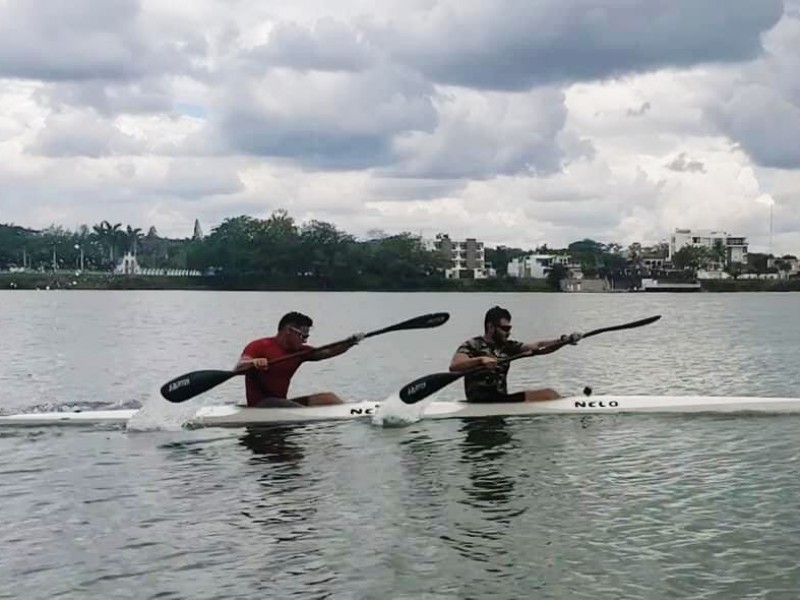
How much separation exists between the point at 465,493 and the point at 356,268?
17057 cm

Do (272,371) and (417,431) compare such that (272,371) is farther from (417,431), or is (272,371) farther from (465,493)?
(465,493)

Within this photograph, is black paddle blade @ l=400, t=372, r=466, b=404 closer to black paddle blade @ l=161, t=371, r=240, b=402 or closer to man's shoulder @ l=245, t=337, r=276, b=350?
man's shoulder @ l=245, t=337, r=276, b=350

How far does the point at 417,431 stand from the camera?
20.7 metres

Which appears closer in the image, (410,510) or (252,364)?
(410,510)

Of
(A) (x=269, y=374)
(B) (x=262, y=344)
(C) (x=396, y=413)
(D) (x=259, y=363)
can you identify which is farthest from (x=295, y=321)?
(C) (x=396, y=413)

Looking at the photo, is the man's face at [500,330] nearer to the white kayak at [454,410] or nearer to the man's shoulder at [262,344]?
the white kayak at [454,410]

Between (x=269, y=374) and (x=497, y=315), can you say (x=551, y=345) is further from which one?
(x=269, y=374)

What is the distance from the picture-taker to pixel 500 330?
66.5ft

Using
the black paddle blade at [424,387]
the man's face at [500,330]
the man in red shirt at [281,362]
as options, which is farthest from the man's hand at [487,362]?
the man in red shirt at [281,362]

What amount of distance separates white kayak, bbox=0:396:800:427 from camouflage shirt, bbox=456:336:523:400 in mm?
327

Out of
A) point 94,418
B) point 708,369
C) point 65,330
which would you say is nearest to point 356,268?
point 65,330

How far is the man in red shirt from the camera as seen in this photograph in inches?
793

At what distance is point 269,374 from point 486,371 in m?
4.26

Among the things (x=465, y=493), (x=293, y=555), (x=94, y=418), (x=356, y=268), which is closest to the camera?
(x=293, y=555)
